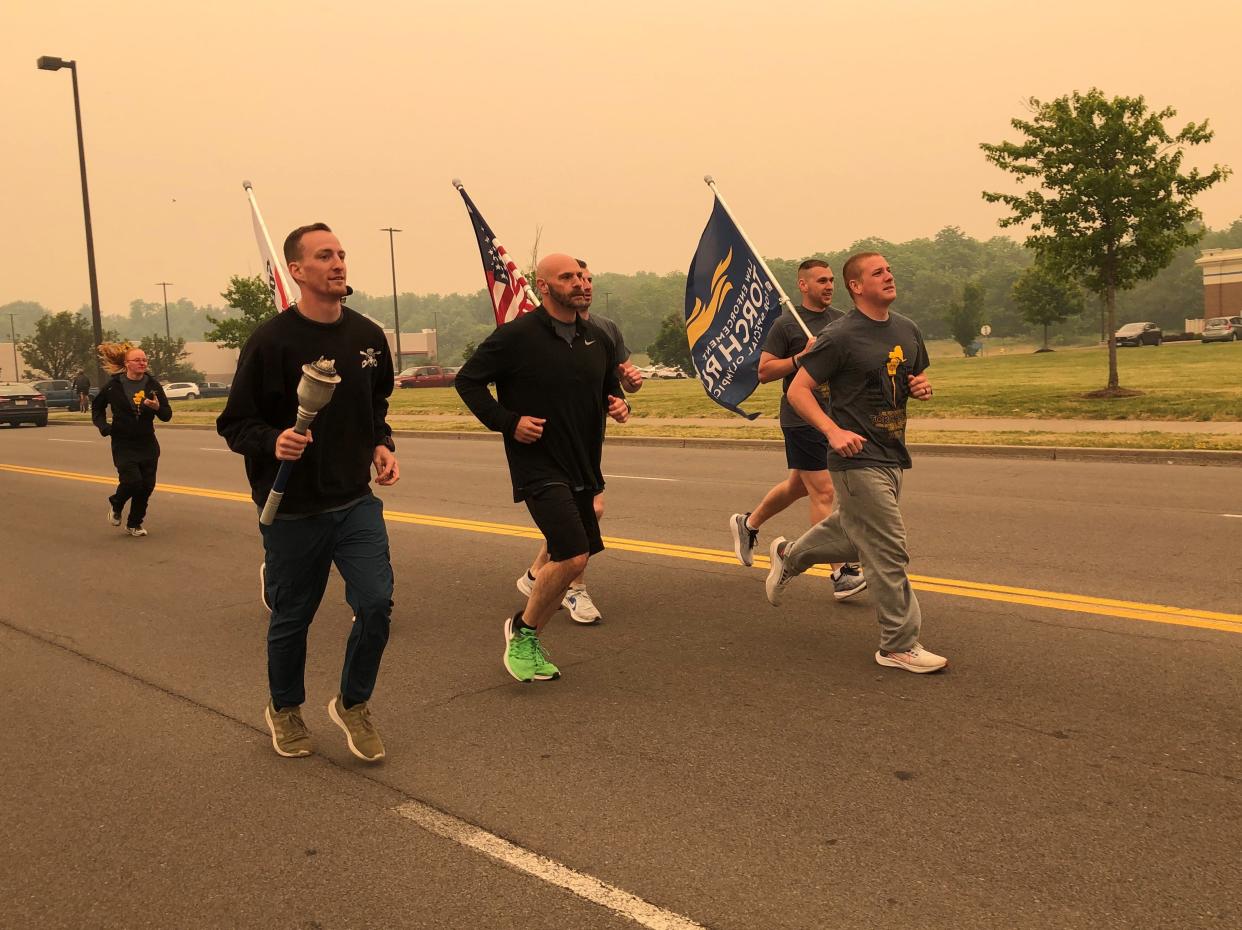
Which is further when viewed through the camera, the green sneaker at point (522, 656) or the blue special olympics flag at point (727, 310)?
the blue special olympics flag at point (727, 310)

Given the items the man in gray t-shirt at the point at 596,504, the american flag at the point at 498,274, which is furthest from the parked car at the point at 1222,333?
the man in gray t-shirt at the point at 596,504

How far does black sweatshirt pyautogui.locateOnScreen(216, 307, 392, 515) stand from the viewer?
4195mm

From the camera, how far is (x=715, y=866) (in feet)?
11.2

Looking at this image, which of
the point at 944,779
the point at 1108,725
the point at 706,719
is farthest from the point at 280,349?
the point at 1108,725

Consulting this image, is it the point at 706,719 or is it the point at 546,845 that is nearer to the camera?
the point at 546,845

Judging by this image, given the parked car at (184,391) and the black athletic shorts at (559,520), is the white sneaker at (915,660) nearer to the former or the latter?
the black athletic shorts at (559,520)

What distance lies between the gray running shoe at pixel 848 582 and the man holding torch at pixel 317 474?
318cm

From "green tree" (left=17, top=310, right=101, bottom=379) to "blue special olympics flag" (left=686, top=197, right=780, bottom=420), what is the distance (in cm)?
8373

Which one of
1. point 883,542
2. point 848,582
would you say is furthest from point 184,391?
point 883,542

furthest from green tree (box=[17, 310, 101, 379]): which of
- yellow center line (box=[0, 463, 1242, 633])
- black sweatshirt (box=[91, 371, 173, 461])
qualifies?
yellow center line (box=[0, 463, 1242, 633])

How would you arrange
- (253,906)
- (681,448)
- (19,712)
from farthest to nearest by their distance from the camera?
(681,448) → (19,712) → (253,906)

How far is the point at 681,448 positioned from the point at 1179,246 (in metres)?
10.2

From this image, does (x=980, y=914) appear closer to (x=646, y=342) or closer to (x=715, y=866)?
(x=715, y=866)

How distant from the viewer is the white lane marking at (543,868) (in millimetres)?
3127
